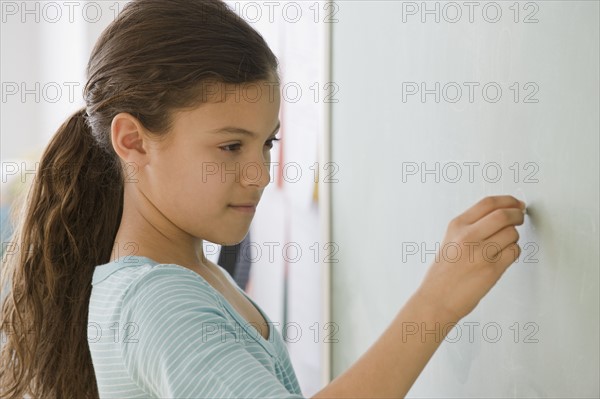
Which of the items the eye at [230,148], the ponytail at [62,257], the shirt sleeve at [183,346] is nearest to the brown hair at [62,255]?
the ponytail at [62,257]

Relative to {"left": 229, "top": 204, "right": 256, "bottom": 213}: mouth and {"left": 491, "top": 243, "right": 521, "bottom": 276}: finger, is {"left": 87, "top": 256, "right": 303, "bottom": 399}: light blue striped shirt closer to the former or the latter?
{"left": 229, "top": 204, "right": 256, "bottom": 213}: mouth

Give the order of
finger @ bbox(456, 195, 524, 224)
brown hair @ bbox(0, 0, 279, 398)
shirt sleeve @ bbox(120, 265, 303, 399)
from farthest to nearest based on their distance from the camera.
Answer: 1. brown hair @ bbox(0, 0, 279, 398)
2. finger @ bbox(456, 195, 524, 224)
3. shirt sleeve @ bbox(120, 265, 303, 399)

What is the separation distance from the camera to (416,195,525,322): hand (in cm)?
69

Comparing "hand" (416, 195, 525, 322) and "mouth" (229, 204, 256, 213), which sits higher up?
"mouth" (229, 204, 256, 213)

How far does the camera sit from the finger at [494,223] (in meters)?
0.71

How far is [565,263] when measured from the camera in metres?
0.71

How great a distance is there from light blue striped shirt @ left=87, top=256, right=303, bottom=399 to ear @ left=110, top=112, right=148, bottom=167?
100mm

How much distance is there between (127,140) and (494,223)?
360mm

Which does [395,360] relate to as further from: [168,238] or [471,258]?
[168,238]

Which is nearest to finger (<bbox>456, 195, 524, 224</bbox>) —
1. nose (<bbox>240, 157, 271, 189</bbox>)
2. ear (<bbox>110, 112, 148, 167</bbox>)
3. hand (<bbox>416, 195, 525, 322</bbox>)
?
hand (<bbox>416, 195, 525, 322</bbox>)

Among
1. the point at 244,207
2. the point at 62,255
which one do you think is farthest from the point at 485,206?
the point at 62,255

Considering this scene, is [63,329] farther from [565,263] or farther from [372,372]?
[565,263]

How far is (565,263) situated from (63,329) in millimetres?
555

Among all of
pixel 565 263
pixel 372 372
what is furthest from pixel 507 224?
pixel 372 372
